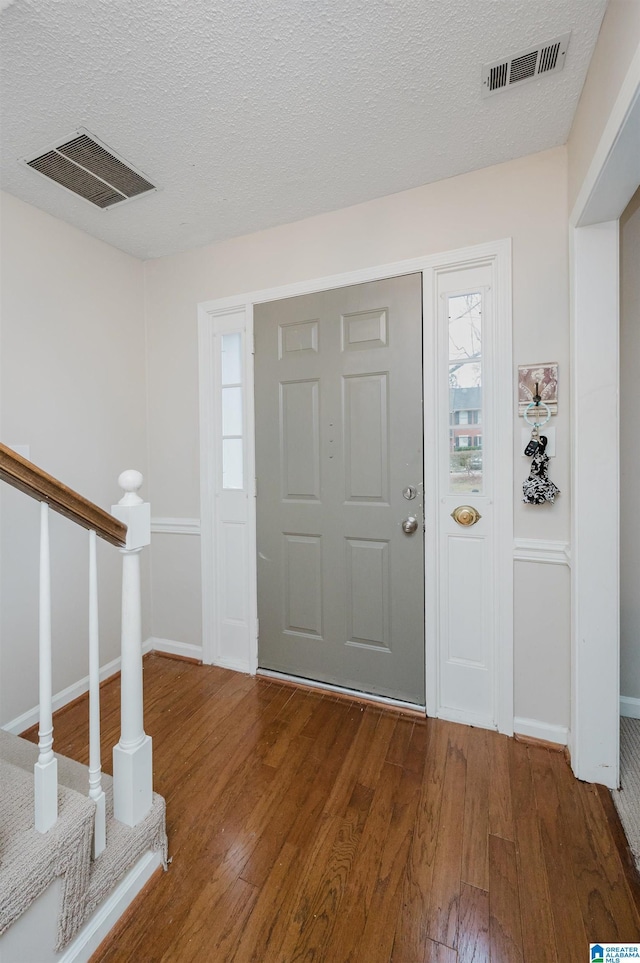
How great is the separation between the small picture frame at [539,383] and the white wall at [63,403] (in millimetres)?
2183

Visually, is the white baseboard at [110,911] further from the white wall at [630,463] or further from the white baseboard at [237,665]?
the white wall at [630,463]

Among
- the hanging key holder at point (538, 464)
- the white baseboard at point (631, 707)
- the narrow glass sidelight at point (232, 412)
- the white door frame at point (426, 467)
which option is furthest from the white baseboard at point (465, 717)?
the narrow glass sidelight at point (232, 412)

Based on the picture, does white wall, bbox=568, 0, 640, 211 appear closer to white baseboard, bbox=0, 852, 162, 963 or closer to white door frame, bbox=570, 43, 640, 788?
white door frame, bbox=570, 43, 640, 788

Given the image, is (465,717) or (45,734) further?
(465,717)

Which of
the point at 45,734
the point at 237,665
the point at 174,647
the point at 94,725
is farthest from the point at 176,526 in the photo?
the point at 45,734

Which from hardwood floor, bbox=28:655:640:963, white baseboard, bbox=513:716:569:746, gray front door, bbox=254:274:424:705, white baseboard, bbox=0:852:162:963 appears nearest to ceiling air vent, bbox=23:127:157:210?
gray front door, bbox=254:274:424:705

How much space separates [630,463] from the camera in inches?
73.4

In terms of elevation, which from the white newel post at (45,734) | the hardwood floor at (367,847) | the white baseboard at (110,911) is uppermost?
the white newel post at (45,734)

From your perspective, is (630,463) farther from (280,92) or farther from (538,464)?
(280,92)

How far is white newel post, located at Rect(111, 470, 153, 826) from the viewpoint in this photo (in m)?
1.18

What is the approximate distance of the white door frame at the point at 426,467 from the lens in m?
1.76

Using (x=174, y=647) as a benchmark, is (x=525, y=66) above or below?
above

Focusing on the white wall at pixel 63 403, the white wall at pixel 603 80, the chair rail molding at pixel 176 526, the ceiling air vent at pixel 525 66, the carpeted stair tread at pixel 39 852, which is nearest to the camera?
the carpeted stair tread at pixel 39 852

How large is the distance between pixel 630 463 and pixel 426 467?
94cm
